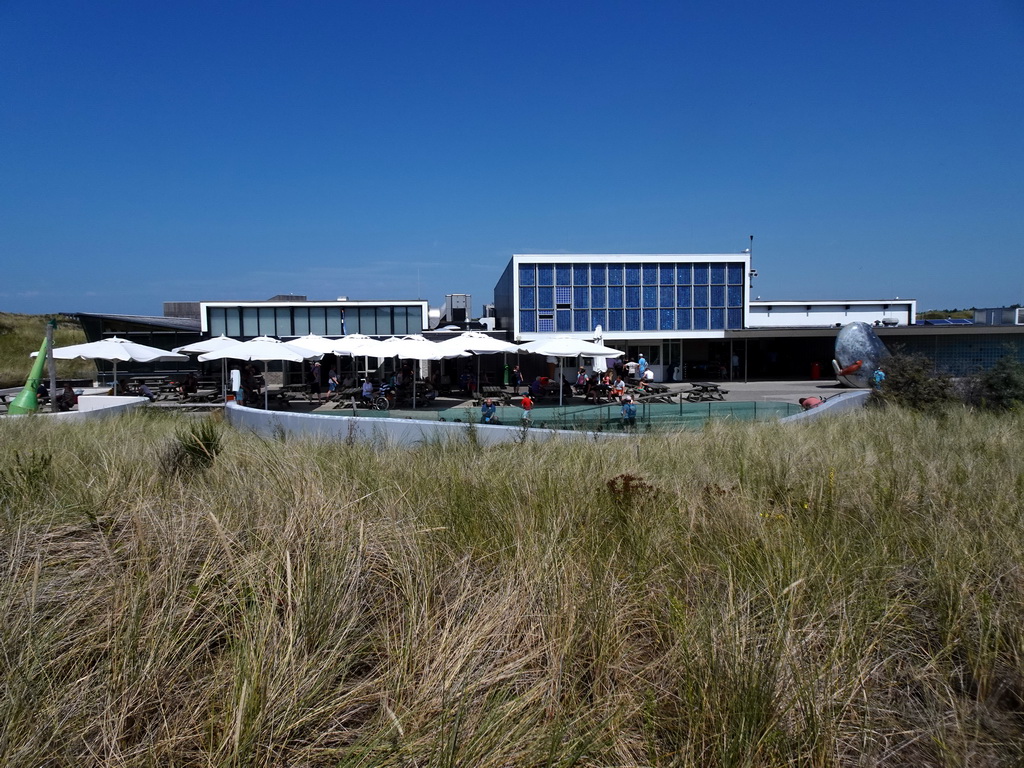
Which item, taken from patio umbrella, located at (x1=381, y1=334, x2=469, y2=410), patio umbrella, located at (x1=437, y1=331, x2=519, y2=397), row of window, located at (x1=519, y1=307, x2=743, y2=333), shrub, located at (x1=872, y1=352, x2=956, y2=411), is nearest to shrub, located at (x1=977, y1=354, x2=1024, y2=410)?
shrub, located at (x1=872, y1=352, x2=956, y2=411)

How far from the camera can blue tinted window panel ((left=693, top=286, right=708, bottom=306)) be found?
33.4m

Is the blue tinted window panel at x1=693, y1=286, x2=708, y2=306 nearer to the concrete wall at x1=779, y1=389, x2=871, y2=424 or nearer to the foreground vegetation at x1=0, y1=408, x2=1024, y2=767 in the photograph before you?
the concrete wall at x1=779, y1=389, x2=871, y2=424

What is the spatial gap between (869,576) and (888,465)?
3.61 m

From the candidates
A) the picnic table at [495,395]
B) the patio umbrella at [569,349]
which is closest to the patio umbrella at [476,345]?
the patio umbrella at [569,349]

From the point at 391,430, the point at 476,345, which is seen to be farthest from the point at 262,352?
the point at 391,430

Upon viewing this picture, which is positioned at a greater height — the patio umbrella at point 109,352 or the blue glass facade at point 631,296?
the blue glass facade at point 631,296

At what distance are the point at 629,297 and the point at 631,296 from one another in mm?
112

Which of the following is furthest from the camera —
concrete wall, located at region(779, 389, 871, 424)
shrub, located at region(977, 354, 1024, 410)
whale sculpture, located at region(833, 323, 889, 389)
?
whale sculpture, located at region(833, 323, 889, 389)

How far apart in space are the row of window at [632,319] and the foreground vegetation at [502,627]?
28.1 m

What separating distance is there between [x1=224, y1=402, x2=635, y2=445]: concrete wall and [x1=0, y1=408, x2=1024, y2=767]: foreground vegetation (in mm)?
4292

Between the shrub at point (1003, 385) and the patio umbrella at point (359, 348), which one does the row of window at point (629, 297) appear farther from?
the shrub at point (1003, 385)

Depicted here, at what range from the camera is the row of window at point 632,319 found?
33.0 metres

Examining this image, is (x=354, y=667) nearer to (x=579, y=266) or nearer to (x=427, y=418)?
(x=427, y=418)

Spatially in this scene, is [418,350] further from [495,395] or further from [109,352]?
[109,352]
